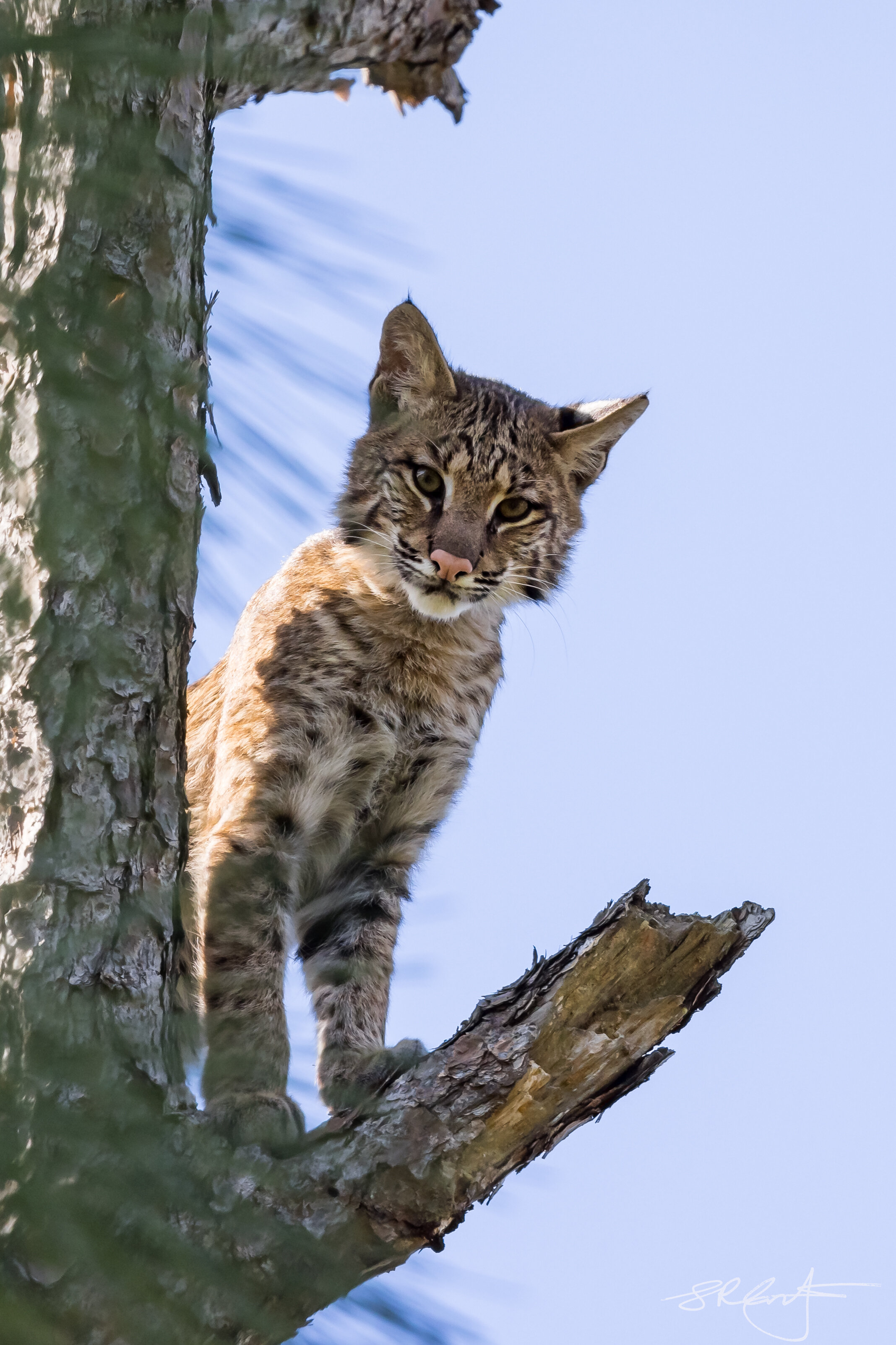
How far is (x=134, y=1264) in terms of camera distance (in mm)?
1716

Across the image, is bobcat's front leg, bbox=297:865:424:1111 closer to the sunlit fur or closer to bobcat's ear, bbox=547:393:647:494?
the sunlit fur

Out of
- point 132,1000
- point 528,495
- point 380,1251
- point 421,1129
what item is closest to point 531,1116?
point 421,1129

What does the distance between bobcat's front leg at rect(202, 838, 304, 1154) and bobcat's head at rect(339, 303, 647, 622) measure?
51.2 inches

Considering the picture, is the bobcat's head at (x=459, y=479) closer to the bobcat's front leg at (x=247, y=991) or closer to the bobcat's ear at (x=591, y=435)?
the bobcat's ear at (x=591, y=435)

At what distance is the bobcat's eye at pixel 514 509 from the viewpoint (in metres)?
5.55

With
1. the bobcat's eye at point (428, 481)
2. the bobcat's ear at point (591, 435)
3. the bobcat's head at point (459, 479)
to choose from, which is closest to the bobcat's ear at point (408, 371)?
the bobcat's head at point (459, 479)

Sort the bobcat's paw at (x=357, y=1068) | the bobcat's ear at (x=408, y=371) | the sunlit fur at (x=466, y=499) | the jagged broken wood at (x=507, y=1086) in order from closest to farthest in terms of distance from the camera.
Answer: the jagged broken wood at (x=507, y=1086) → the bobcat's paw at (x=357, y=1068) → the sunlit fur at (x=466, y=499) → the bobcat's ear at (x=408, y=371)

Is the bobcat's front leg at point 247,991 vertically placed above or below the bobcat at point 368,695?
below

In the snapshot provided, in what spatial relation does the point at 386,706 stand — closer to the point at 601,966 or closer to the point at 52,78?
the point at 601,966

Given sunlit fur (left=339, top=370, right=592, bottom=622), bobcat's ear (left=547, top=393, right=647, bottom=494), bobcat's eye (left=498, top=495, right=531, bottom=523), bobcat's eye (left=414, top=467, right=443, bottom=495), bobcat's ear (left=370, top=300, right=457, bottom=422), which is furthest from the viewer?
bobcat's ear (left=547, top=393, right=647, bottom=494)

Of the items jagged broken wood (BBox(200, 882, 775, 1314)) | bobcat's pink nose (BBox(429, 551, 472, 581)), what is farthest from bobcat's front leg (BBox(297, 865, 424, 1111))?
bobcat's pink nose (BBox(429, 551, 472, 581))

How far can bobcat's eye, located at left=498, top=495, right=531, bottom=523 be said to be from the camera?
5551 mm

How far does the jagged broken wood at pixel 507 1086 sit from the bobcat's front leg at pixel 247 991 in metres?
0.22

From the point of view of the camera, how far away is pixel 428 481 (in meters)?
5.45
